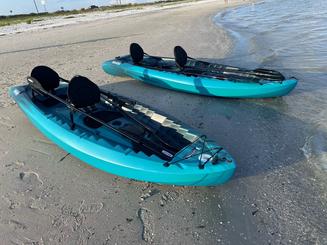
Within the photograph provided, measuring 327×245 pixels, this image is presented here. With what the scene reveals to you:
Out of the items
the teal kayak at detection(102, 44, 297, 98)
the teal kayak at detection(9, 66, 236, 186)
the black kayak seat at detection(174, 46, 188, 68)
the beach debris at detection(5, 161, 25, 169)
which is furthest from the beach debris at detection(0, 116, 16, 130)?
the black kayak seat at detection(174, 46, 188, 68)

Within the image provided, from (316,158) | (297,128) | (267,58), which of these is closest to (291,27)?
(267,58)

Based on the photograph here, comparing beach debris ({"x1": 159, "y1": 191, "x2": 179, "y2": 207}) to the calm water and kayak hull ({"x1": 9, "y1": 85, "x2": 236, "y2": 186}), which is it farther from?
the calm water

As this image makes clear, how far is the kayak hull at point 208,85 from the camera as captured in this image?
6.21m

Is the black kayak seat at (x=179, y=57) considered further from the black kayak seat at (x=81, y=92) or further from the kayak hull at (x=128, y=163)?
the kayak hull at (x=128, y=163)

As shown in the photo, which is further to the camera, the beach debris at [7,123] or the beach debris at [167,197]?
the beach debris at [7,123]

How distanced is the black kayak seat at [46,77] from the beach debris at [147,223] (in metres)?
3.46

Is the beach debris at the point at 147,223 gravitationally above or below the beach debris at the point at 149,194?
above

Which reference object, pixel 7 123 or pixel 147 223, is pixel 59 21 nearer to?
pixel 7 123

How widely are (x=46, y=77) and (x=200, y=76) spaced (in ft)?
10.9

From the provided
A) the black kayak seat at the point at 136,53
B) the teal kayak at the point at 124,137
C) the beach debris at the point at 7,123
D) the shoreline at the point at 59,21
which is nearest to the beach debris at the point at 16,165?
the teal kayak at the point at 124,137

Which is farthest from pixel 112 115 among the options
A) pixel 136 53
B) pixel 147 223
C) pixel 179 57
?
pixel 136 53

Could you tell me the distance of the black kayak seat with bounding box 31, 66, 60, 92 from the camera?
5.75 metres

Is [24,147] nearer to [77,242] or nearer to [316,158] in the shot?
[77,242]

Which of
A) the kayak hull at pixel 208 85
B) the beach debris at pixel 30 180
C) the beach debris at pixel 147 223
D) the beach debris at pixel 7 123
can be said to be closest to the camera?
the beach debris at pixel 147 223
